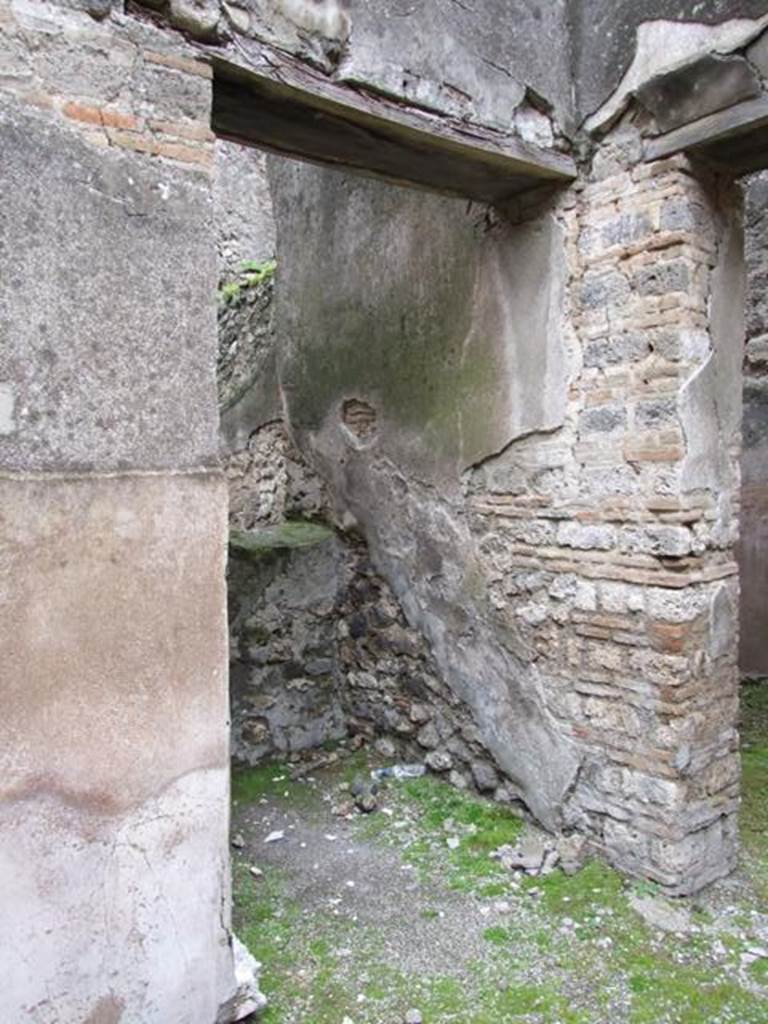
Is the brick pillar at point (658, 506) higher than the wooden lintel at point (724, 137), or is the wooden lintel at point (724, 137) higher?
the wooden lintel at point (724, 137)

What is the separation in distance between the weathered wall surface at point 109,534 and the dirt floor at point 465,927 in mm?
556

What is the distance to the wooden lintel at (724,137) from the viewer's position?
2492 mm

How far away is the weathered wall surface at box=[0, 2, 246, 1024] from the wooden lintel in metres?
1.58

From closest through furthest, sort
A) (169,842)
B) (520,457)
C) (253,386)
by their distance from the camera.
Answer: (169,842) → (520,457) → (253,386)

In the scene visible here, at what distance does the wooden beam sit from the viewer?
234 cm

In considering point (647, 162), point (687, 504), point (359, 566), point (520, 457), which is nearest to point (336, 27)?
point (647, 162)

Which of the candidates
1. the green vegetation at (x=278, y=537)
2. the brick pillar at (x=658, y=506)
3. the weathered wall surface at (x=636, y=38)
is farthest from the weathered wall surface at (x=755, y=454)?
the green vegetation at (x=278, y=537)

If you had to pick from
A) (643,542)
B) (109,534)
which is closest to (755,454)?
(643,542)

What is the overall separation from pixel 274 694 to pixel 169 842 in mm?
2124

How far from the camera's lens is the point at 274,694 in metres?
4.18

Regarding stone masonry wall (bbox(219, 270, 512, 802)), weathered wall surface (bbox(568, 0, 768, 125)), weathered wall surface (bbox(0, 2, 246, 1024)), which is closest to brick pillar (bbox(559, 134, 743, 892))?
weathered wall surface (bbox(568, 0, 768, 125))

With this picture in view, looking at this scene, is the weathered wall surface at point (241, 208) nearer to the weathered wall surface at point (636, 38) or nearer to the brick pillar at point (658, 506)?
the weathered wall surface at point (636, 38)

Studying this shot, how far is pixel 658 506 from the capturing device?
9.18 feet

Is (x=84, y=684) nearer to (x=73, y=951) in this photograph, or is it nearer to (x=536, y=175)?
(x=73, y=951)
